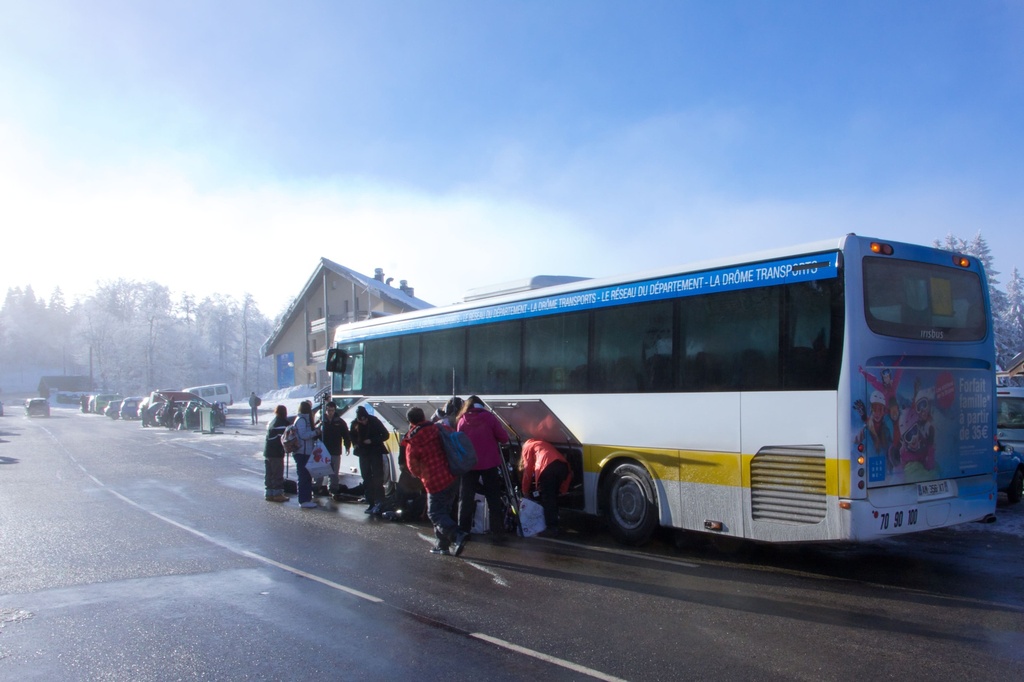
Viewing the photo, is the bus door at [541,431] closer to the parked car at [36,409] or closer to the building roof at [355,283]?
the building roof at [355,283]

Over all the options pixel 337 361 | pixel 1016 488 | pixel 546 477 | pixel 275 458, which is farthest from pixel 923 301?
pixel 337 361

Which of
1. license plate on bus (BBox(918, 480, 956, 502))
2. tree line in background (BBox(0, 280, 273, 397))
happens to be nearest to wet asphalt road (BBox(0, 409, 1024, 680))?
license plate on bus (BBox(918, 480, 956, 502))

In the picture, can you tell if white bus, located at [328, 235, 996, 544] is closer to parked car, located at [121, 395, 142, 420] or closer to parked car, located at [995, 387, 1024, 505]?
parked car, located at [995, 387, 1024, 505]

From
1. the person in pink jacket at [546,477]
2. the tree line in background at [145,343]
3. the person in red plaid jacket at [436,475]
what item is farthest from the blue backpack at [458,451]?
the tree line in background at [145,343]

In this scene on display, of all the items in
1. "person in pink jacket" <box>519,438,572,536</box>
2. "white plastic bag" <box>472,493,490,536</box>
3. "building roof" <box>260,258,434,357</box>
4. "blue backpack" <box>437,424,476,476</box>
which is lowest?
"white plastic bag" <box>472,493,490,536</box>

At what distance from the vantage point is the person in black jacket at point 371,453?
11721 millimetres

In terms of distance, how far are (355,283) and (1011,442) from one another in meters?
38.6

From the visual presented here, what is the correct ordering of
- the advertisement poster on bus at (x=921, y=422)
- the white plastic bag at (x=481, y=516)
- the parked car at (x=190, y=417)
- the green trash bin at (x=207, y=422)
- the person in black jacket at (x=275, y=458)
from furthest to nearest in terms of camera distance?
the parked car at (x=190, y=417) → the green trash bin at (x=207, y=422) → the person in black jacket at (x=275, y=458) → the white plastic bag at (x=481, y=516) → the advertisement poster on bus at (x=921, y=422)

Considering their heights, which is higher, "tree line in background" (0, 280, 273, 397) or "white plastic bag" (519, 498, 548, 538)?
"tree line in background" (0, 280, 273, 397)

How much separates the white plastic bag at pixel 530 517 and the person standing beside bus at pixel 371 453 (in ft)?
10.1

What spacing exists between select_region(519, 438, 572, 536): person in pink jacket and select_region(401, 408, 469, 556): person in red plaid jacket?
4.17 ft

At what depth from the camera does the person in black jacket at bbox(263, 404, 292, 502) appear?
43.2 ft

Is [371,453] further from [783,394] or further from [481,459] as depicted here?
[783,394]

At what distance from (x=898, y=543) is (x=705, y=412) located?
131 inches
